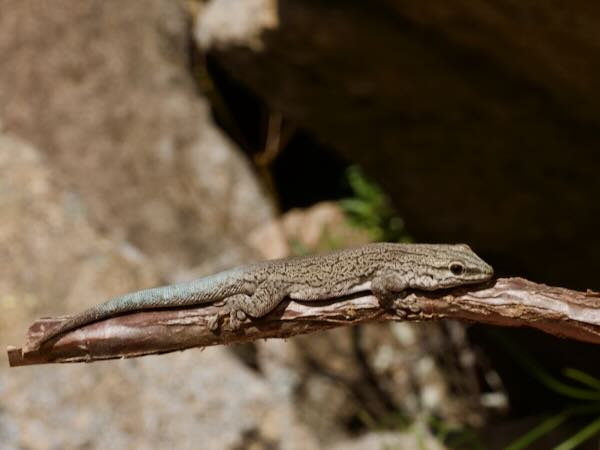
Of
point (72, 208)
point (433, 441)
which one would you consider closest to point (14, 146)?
point (72, 208)

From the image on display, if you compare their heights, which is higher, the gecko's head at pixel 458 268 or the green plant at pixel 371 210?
the green plant at pixel 371 210

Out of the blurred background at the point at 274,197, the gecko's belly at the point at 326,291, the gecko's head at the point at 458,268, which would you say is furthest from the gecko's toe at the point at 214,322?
the blurred background at the point at 274,197

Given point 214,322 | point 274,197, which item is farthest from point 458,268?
point 274,197

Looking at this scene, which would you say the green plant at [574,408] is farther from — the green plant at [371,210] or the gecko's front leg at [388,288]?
the green plant at [371,210]

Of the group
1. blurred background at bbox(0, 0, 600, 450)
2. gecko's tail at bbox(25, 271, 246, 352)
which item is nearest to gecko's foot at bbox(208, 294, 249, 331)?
gecko's tail at bbox(25, 271, 246, 352)

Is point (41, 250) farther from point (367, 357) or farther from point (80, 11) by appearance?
point (367, 357)

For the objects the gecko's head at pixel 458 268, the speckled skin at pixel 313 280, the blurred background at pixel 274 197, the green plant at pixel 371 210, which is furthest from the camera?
the green plant at pixel 371 210

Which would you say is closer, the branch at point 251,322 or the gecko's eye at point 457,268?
the branch at point 251,322

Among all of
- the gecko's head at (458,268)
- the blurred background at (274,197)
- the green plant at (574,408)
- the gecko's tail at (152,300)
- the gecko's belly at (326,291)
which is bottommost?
the green plant at (574,408)
